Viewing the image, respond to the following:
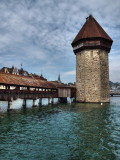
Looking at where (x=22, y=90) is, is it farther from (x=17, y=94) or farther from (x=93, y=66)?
(x=93, y=66)

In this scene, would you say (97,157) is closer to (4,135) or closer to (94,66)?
(4,135)

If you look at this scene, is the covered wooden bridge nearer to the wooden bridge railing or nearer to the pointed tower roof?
the wooden bridge railing

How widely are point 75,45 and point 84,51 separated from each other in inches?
104

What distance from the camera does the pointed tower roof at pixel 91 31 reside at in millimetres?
28378

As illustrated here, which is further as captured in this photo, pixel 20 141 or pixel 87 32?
pixel 87 32

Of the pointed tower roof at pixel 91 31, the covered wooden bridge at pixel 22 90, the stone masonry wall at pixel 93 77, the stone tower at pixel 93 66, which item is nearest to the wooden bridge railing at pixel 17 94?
the covered wooden bridge at pixel 22 90

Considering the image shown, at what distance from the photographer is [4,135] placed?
26.8 ft

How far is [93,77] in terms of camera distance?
2802 centimetres

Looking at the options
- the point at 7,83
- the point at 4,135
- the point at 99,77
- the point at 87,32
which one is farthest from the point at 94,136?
the point at 87,32

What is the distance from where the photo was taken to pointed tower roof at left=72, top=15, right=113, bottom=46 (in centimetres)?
2838

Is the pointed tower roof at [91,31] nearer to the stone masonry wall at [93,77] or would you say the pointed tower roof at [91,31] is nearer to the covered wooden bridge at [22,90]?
the stone masonry wall at [93,77]

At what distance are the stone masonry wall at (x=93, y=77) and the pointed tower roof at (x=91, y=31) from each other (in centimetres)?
227

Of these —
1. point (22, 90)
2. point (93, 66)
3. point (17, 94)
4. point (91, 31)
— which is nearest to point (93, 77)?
point (93, 66)

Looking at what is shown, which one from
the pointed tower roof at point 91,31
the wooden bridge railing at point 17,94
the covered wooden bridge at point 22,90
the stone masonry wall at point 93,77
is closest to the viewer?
the wooden bridge railing at point 17,94
